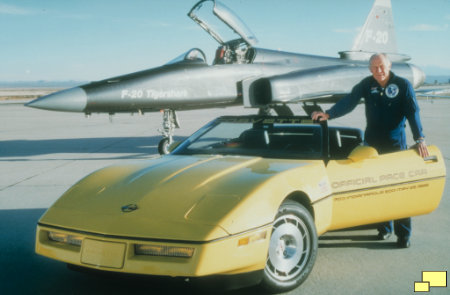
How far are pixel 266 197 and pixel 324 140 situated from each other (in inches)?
49.2

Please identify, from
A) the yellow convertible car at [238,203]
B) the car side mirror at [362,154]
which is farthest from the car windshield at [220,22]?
the car side mirror at [362,154]

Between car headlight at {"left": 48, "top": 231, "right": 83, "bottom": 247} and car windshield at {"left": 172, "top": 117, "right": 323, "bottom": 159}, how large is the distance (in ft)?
5.26

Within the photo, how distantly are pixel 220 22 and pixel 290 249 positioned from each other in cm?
855

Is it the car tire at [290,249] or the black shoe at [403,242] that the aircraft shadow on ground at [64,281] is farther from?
the black shoe at [403,242]

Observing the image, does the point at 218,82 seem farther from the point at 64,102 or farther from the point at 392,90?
the point at 392,90

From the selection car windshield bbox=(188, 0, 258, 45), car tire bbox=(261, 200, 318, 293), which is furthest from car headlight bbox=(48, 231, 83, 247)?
car windshield bbox=(188, 0, 258, 45)

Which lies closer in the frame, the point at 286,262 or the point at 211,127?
the point at 286,262

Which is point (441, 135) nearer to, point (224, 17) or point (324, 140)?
point (224, 17)

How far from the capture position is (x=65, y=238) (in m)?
3.03

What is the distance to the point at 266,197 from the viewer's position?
10.2 ft

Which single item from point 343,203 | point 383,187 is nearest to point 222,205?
point 343,203

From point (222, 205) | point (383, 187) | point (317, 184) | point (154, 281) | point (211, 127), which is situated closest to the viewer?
point (154, 281)

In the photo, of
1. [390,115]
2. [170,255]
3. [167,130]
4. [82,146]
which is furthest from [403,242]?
[82,146]

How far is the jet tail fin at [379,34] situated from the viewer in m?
15.7
